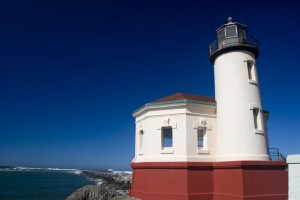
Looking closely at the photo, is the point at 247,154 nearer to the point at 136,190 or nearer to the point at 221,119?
the point at 221,119

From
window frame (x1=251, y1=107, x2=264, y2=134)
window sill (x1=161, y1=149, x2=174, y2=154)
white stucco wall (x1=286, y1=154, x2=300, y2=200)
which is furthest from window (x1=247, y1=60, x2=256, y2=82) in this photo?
white stucco wall (x1=286, y1=154, x2=300, y2=200)

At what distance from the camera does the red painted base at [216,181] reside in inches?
466

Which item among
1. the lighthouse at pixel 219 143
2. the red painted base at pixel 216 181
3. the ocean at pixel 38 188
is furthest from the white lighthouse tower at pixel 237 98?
the ocean at pixel 38 188

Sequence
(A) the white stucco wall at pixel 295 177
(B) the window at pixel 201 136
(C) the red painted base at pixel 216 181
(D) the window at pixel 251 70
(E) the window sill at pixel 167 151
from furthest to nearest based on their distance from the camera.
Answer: (D) the window at pixel 251 70 → (B) the window at pixel 201 136 → (E) the window sill at pixel 167 151 → (C) the red painted base at pixel 216 181 → (A) the white stucco wall at pixel 295 177

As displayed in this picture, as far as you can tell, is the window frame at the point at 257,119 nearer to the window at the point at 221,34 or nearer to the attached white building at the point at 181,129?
the attached white building at the point at 181,129

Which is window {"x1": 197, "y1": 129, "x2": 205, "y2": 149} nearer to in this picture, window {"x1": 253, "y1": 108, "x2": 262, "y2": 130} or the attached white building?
the attached white building

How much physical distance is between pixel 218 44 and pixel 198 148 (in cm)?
547

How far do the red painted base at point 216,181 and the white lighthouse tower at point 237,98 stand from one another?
575 millimetres

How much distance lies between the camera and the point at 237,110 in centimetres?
1300

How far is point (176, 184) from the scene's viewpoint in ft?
41.2

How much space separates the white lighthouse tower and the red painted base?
0.58 meters

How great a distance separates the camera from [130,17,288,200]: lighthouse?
12180 millimetres

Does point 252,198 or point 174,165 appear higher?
point 174,165

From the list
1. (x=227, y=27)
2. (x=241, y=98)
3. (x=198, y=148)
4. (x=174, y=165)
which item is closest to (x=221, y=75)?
(x=241, y=98)
